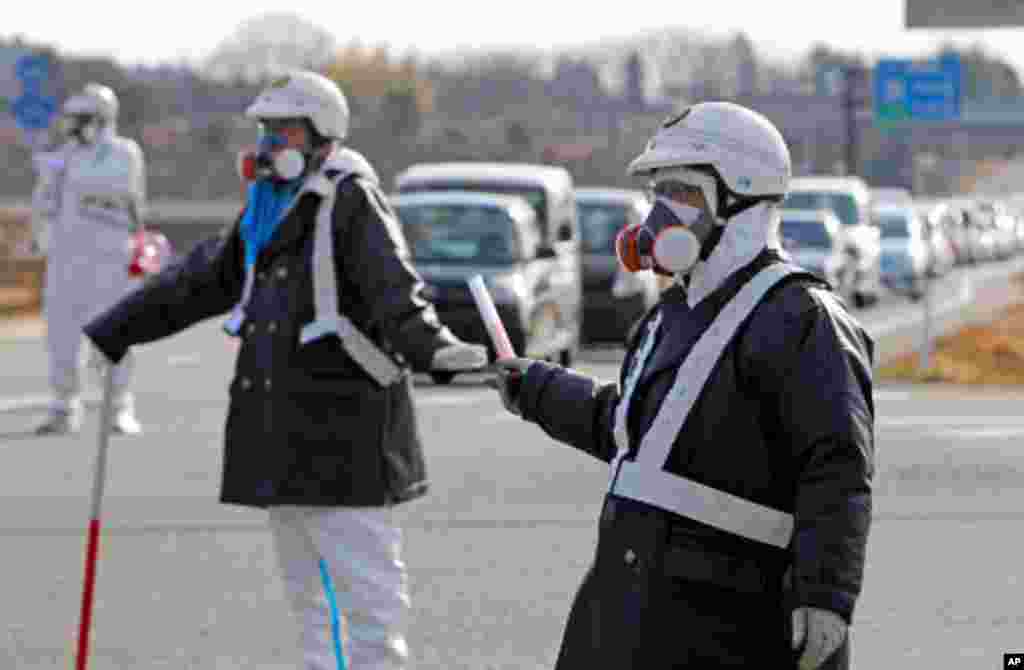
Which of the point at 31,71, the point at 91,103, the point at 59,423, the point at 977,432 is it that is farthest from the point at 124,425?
the point at 31,71

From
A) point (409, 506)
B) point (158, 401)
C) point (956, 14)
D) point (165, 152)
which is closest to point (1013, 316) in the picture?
point (956, 14)

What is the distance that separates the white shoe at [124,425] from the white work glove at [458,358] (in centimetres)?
904

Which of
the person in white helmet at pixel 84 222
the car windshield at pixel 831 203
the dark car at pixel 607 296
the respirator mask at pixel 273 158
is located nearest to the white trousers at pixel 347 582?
the respirator mask at pixel 273 158

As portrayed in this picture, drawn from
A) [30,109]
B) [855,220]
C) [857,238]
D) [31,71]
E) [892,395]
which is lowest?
[857,238]

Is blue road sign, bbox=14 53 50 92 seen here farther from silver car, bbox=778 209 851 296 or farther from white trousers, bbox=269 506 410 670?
white trousers, bbox=269 506 410 670

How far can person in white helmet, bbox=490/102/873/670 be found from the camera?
496cm

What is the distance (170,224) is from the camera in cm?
6191

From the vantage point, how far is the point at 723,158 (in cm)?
516

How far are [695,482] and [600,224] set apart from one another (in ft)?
72.8

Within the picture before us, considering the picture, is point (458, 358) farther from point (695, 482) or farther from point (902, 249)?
point (902, 249)

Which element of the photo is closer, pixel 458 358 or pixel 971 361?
pixel 458 358

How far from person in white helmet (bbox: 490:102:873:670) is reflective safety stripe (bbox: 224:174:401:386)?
7.08ft

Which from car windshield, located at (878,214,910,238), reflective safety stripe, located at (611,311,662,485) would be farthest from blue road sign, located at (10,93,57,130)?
reflective safety stripe, located at (611,311,662,485)

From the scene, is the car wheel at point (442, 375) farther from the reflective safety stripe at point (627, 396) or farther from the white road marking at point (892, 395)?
the white road marking at point (892, 395)
